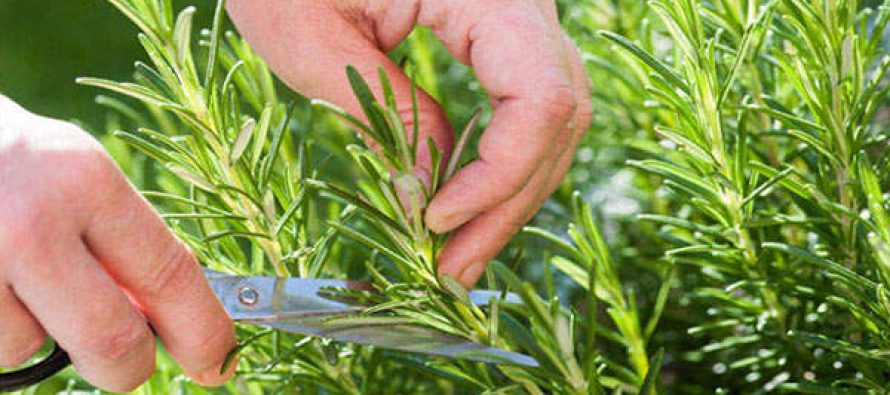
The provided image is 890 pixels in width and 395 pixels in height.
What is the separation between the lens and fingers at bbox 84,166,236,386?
978 millimetres

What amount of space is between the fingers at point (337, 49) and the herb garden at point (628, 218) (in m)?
0.04

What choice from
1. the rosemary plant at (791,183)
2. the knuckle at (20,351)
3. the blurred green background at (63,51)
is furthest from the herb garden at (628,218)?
the blurred green background at (63,51)

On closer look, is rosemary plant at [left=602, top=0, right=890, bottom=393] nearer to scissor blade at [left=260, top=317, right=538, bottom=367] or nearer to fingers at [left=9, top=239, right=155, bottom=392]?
scissor blade at [left=260, top=317, right=538, bottom=367]

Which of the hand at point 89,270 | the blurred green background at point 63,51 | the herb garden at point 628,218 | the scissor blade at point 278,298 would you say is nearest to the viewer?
the hand at point 89,270

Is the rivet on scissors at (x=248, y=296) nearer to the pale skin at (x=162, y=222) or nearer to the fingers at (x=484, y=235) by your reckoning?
the pale skin at (x=162, y=222)

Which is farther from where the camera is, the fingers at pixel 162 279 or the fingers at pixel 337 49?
the fingers at pixel 337 49

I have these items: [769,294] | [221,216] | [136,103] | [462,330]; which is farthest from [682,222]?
[136,103]

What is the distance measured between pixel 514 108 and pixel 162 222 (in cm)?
33

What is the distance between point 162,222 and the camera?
1.02m

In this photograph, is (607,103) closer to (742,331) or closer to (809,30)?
(742,331)

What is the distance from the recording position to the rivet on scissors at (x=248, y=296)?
1150 millimetres

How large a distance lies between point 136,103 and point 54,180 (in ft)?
8.73

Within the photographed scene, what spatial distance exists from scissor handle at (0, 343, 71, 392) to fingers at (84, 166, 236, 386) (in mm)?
132

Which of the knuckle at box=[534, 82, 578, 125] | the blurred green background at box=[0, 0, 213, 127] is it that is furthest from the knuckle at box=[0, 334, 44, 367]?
the blurred green background at box=[0, 0, 213, 127]
